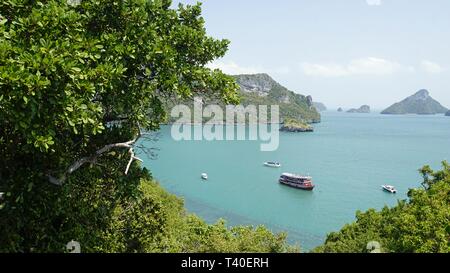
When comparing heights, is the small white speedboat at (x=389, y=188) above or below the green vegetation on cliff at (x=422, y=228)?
below

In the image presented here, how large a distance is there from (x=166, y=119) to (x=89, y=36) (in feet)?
6.39

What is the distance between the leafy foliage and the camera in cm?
442

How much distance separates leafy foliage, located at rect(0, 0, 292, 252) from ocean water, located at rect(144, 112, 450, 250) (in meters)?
27.4

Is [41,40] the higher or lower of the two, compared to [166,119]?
higher

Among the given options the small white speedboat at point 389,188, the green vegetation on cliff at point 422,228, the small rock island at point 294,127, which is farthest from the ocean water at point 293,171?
the small rock island at point 294,127

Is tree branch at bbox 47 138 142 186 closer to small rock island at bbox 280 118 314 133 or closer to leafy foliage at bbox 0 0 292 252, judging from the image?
leafy foliage at bbox 0 0 292 252

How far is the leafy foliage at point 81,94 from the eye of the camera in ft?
14.5

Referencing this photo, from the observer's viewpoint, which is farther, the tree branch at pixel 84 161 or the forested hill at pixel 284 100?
the forested hill at pixel 284 100

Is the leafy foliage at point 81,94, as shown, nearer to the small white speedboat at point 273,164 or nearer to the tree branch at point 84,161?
the tree branch at point 84,161

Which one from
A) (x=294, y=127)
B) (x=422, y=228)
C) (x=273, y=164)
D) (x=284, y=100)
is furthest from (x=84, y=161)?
(x=284, y=100)

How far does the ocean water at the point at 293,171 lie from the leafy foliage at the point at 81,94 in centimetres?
2738
